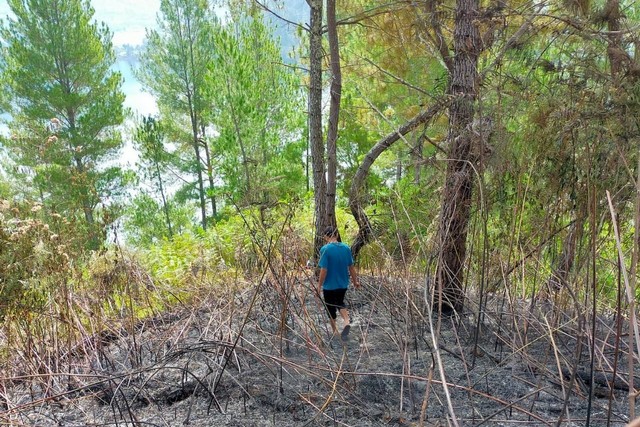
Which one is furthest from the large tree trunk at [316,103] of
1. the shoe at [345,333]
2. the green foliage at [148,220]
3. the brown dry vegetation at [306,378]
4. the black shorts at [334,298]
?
the green foliage at [148,220]

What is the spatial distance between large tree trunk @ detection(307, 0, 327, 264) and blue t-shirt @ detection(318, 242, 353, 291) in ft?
5.76

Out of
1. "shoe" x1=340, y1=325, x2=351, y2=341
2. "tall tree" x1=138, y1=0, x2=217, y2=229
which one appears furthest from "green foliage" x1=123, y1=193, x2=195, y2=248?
"shoe" x1=340, y1=325, x2=351, y2=341

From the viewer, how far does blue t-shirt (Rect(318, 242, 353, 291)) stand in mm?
5066

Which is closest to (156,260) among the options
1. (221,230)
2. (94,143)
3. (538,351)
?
(221,230)

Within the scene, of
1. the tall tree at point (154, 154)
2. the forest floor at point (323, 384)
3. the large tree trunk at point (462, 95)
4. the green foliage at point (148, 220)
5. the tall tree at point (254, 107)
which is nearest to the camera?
the forest floor at point (323, 384)

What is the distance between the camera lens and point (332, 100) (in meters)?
7.34

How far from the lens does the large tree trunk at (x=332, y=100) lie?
23.1ft

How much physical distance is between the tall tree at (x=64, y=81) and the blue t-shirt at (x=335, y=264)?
1541 centimetres

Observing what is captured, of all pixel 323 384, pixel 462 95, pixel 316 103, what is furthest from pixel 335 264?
pixel 316 103

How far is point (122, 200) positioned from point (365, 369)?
21590 millimetres

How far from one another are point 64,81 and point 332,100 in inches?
686

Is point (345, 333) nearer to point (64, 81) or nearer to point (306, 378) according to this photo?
point (306, 378)

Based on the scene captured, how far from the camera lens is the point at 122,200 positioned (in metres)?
23.0

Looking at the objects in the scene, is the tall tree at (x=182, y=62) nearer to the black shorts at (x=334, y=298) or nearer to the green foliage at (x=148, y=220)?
the green foliage at (x=148, y=220)
